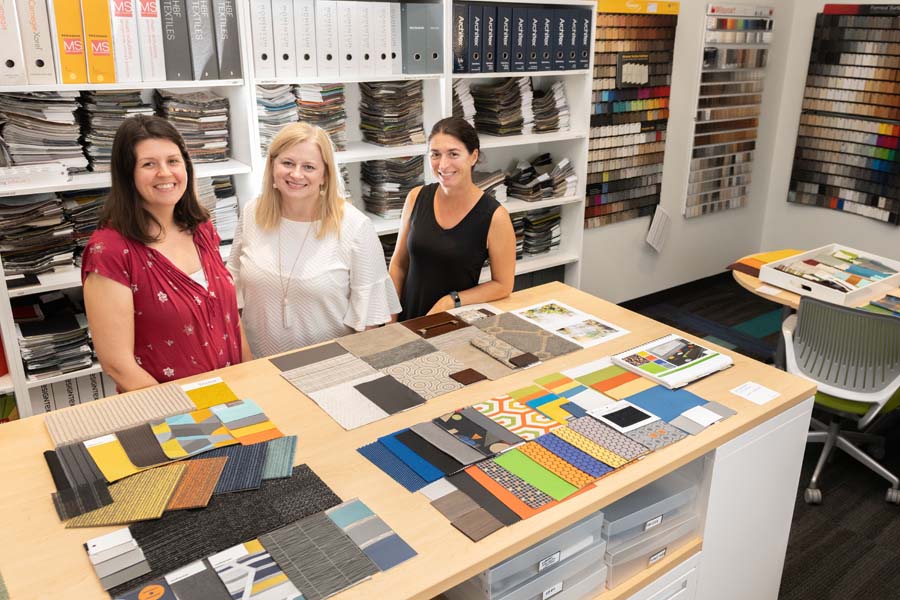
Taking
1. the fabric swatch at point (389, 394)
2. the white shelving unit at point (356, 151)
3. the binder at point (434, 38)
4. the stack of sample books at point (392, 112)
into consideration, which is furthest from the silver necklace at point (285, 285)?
the binder at point (434, 38)

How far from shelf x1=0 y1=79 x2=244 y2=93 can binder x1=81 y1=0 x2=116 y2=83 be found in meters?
0.03

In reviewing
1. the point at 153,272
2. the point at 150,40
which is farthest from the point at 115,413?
the point at 150,40

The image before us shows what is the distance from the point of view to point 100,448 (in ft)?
5.20

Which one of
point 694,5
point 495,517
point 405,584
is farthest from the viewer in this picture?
point 694,5

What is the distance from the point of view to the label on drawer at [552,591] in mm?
1536

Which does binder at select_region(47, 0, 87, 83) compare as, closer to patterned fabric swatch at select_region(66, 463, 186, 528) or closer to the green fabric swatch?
patterned fabric swatch at select_region(66, 463, 186, 528)

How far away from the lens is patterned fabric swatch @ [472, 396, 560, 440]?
1.68 m

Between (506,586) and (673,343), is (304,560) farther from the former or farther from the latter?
(673,343)

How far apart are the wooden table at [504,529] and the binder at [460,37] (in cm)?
164

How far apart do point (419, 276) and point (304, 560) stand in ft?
5.03

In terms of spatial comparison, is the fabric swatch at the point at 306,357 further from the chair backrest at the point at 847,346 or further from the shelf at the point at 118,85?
the chair backrest at the point at 847,346

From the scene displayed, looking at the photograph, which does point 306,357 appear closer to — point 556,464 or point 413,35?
point 556,464

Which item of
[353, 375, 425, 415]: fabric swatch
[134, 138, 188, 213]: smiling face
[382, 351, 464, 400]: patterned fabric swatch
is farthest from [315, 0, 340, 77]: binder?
[353, 375, 425, 415]: fabric swatch

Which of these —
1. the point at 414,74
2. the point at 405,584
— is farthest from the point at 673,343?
the point at 414,74
